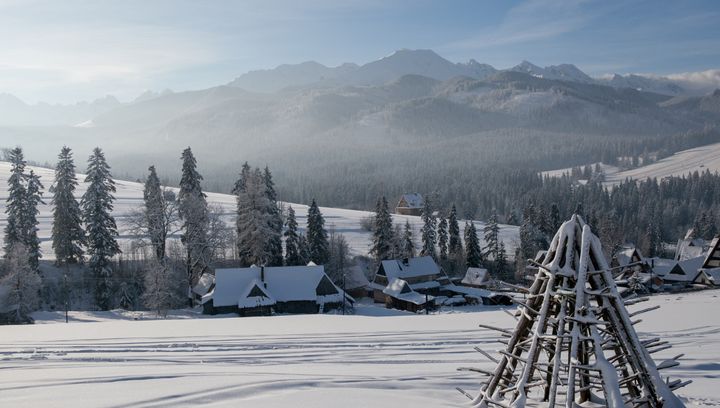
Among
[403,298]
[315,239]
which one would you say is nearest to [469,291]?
[403,298]

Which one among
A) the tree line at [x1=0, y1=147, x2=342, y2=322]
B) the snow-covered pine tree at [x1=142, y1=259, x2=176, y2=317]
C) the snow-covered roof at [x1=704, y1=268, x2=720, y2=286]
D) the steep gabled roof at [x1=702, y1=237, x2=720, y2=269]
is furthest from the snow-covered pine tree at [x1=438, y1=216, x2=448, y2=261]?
the snow-covered pine tree at [x1=142, y1=259, x2=176, y2=317]

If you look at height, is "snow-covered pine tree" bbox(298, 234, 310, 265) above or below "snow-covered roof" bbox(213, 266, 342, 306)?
above


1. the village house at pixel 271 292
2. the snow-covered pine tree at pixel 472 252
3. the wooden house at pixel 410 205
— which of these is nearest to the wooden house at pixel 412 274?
the snow-covered pine tree at pixel 472 252

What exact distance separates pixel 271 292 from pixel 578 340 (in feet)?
112

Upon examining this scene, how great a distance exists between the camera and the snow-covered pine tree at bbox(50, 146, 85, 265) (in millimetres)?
42312

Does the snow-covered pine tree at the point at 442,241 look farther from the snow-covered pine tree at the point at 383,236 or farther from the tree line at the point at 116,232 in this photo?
the tree line at the point at 116,232

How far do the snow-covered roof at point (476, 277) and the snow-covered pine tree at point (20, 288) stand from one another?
44.8m

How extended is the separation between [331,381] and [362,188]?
459 ft

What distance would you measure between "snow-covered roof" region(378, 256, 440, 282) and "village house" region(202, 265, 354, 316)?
10.9 metres

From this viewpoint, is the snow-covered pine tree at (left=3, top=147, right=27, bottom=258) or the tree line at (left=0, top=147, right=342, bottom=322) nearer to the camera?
the tree line at (left=0, top=147, right=342, bottom=322)

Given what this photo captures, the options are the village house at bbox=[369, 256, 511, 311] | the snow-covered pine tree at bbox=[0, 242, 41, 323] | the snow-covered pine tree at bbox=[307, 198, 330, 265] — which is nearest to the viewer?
the snow-covered pine tree at bbox=[0, 242, 41, 323]

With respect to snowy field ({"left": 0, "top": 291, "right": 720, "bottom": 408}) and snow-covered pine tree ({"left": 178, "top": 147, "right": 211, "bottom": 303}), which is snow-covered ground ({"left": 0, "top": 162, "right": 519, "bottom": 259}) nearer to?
snow-covered pine tree ({"left": 178, "top": 147, "right": 211, "bottom": 303})

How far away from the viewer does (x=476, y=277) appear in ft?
184

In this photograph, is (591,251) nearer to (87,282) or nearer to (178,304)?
(178,304)
